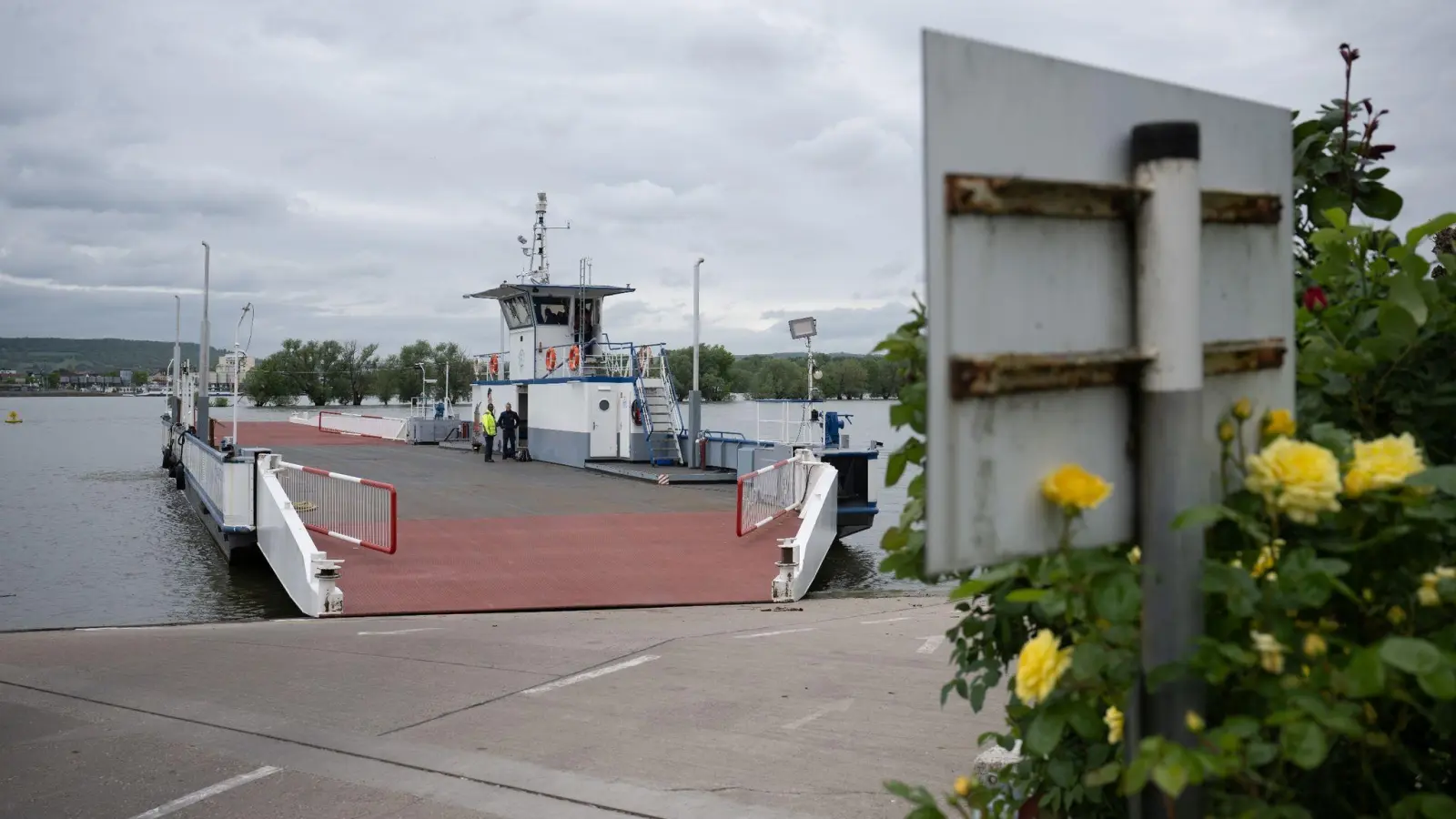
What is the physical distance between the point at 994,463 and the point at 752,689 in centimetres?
595

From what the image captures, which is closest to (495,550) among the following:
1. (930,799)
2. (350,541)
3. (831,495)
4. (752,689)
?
(350,541)

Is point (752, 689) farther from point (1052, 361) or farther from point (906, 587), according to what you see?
point (906, 587)

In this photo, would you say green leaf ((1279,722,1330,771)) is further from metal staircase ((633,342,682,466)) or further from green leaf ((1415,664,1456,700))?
metal staircase ((633,342,682,466))

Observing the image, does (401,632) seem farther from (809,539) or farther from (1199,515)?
(1199,515)

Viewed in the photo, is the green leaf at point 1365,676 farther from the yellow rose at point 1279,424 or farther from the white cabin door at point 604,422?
the white cabin door at point 604,422

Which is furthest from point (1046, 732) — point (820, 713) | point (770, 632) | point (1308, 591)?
point (770, 632)

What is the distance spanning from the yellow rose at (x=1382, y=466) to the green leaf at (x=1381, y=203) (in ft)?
4.57

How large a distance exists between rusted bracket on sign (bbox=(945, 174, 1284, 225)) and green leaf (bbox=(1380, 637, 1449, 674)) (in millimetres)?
749

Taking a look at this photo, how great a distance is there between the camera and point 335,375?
138 metres

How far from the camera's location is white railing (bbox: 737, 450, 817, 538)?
55.0ft

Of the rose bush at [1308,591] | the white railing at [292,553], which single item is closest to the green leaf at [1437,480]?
the rose bush at [1308,591]

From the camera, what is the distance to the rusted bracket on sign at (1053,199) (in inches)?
65.9

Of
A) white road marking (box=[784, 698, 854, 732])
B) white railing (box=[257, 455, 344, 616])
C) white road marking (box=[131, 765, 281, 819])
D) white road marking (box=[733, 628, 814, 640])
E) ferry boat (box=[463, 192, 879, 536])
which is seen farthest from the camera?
ferry boat (box=[463, 192, 879, 536])

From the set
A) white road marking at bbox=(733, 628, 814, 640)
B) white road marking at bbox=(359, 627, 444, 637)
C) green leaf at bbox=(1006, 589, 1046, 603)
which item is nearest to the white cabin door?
white road marking at bbox=(359, 627, 444, 637)
